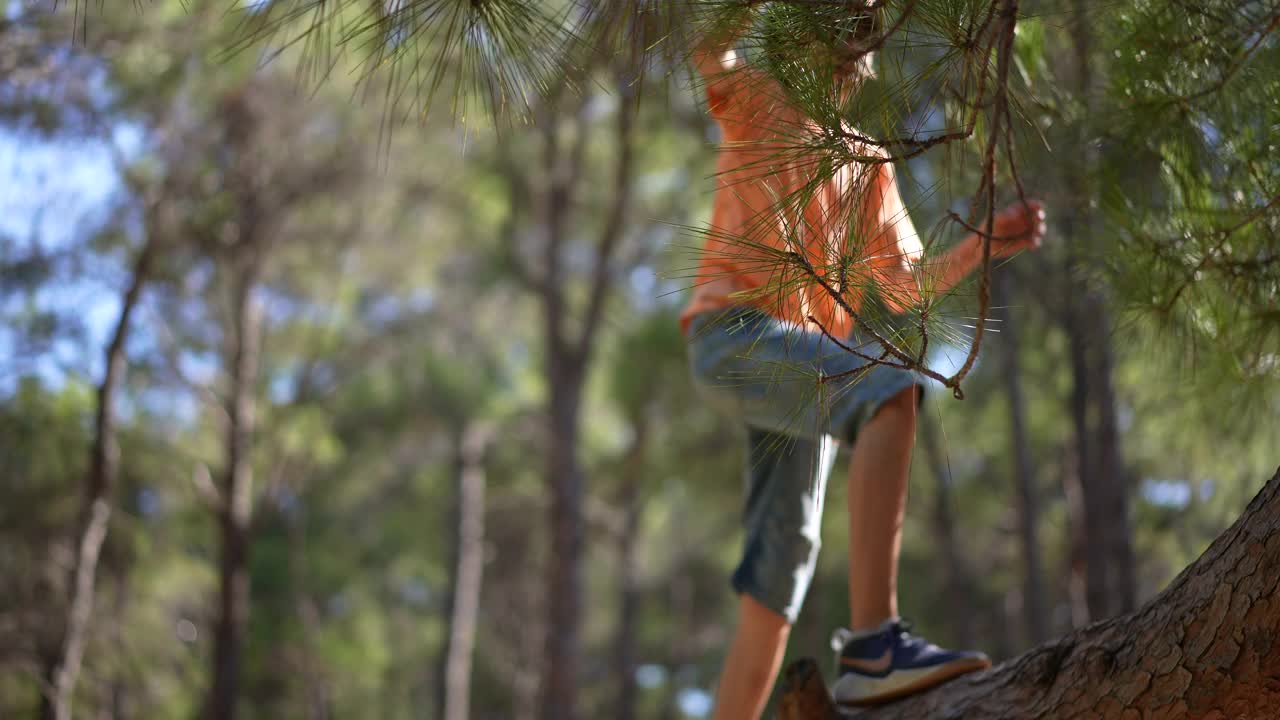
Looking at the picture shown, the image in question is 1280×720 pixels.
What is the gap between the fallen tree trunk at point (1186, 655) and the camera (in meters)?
1.41

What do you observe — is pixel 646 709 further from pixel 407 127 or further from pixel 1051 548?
pixel 407 127

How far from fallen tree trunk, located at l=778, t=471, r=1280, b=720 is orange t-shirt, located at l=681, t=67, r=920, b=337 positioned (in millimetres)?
564

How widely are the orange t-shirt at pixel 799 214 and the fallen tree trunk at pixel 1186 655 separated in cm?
56

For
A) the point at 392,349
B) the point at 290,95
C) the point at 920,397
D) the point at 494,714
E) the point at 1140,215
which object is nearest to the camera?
the point at 920,397

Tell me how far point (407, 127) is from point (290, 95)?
192 centimetres

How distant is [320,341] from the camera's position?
1081cm

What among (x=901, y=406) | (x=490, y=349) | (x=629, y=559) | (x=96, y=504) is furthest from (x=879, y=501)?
(x=490, y=349)

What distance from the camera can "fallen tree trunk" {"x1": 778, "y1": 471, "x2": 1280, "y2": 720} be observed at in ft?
4.63

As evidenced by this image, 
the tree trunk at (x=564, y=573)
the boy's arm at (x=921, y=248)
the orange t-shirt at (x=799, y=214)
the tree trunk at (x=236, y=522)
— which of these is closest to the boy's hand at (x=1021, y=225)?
the boy's arm at (x=921, y=248)

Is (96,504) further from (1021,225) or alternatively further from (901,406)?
(1021,225)

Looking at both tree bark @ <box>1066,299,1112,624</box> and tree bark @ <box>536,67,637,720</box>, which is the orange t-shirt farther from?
tree bark @ <box>536,67,637,720</box>

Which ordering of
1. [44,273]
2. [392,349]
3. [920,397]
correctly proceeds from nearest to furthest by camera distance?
1. [920,397]
2. [44,273]
3. [392,349]

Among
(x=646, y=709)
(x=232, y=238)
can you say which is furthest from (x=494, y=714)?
(x=232, y=238)

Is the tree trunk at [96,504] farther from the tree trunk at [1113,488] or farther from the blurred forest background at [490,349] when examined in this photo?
the tree trunk at [1113,488]
